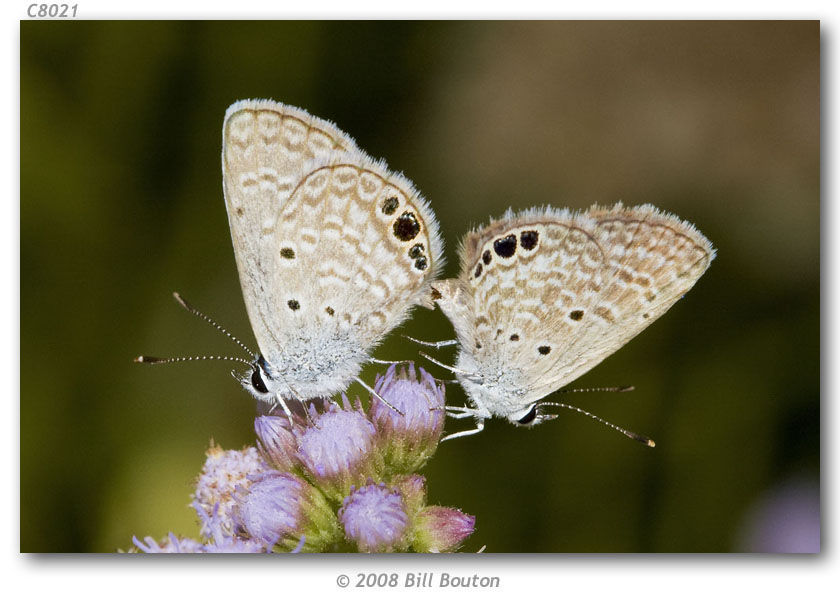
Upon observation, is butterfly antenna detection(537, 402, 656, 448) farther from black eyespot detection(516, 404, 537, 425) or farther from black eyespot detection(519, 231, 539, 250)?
black eyespot detection(519, 231, 539, 250)

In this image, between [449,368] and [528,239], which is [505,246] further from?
[449,368]

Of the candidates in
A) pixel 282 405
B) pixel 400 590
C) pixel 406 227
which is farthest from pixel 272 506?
pixel 406 227

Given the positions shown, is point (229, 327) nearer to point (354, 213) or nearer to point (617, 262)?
point (354, 213)

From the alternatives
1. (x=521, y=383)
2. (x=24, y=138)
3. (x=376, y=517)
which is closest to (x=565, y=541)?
(x=521, y=383)

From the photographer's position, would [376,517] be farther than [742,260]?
No

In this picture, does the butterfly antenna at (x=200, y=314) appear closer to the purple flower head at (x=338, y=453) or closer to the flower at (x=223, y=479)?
the flower at (x=223, y=479)

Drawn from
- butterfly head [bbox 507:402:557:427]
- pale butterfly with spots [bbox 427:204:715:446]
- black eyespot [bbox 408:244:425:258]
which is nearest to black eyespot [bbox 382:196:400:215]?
black eyespot [bbox 408:244:425:258]
